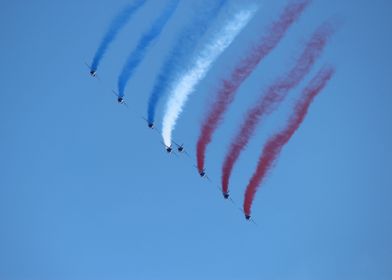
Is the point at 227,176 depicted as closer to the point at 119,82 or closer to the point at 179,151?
the point at 179,151

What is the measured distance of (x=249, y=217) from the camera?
2591cm

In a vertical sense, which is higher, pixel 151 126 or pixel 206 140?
pixel 151 126

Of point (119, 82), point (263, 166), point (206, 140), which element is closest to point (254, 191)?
point (263, 166)

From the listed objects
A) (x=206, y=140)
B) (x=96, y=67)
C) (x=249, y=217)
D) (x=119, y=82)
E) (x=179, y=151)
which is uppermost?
(x=96, y=67)

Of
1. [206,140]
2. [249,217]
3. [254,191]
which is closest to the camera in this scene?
[206,140]

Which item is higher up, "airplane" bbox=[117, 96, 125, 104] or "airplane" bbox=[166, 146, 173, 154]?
"airplane" bbox=[117, 96, 125, 104]

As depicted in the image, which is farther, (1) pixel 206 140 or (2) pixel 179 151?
(2) pixel 179 151

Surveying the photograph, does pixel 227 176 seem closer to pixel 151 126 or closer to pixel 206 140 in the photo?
pixel 206 140

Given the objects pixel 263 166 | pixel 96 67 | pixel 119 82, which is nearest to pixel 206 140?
pixel 263 166

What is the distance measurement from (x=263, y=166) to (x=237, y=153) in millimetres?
1542

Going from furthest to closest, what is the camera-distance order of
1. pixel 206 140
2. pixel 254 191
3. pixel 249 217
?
pixel 249 217 < pixel 254 191 < pixel 206 140

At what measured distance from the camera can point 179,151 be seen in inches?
992

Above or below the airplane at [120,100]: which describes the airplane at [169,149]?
below

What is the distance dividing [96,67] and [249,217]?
10574 mm
